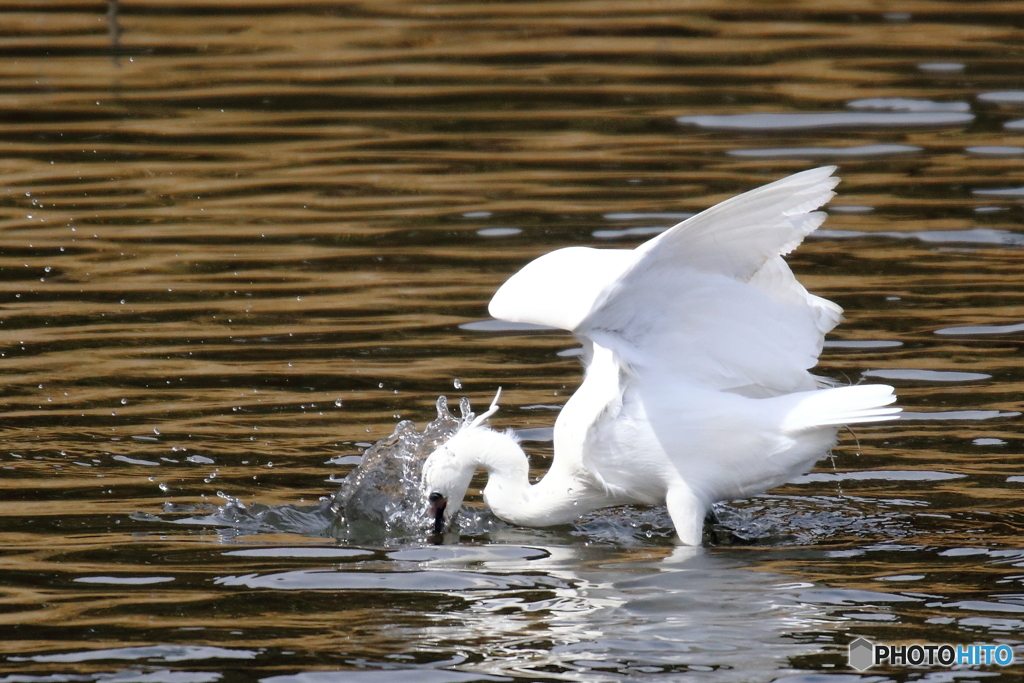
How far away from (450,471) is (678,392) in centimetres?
113

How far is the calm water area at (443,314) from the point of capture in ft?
18.3

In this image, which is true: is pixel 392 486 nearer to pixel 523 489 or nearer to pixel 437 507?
pixel 437 507

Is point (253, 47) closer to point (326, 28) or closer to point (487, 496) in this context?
point (326, 28)

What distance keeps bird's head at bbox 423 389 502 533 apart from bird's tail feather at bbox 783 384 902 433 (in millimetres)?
1375

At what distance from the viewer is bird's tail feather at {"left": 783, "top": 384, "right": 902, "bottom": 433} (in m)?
6.25

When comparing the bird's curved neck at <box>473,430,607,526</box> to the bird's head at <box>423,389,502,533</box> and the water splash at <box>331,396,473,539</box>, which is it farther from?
the water splash at <box>331,396,473,539</box>

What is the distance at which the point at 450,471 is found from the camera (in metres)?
7.07

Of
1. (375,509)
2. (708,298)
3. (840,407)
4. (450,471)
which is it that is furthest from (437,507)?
(840,407)

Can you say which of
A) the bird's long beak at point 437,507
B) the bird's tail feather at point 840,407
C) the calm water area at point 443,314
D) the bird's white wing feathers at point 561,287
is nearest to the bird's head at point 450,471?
the bird's long beak at point 437,507

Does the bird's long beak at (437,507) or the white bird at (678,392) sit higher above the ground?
the white bird at (678,392)

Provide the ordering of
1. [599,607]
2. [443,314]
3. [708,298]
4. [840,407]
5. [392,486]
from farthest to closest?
[443,314] → [392,486] → [708,298] → [840,407] → [599,607]

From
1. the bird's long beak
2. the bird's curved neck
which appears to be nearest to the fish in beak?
the bird's long beak

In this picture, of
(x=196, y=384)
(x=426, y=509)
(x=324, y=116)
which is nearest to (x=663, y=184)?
(x=324, y=116)

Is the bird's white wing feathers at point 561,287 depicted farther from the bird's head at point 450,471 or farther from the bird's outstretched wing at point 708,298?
the bird's head at point 450,471
